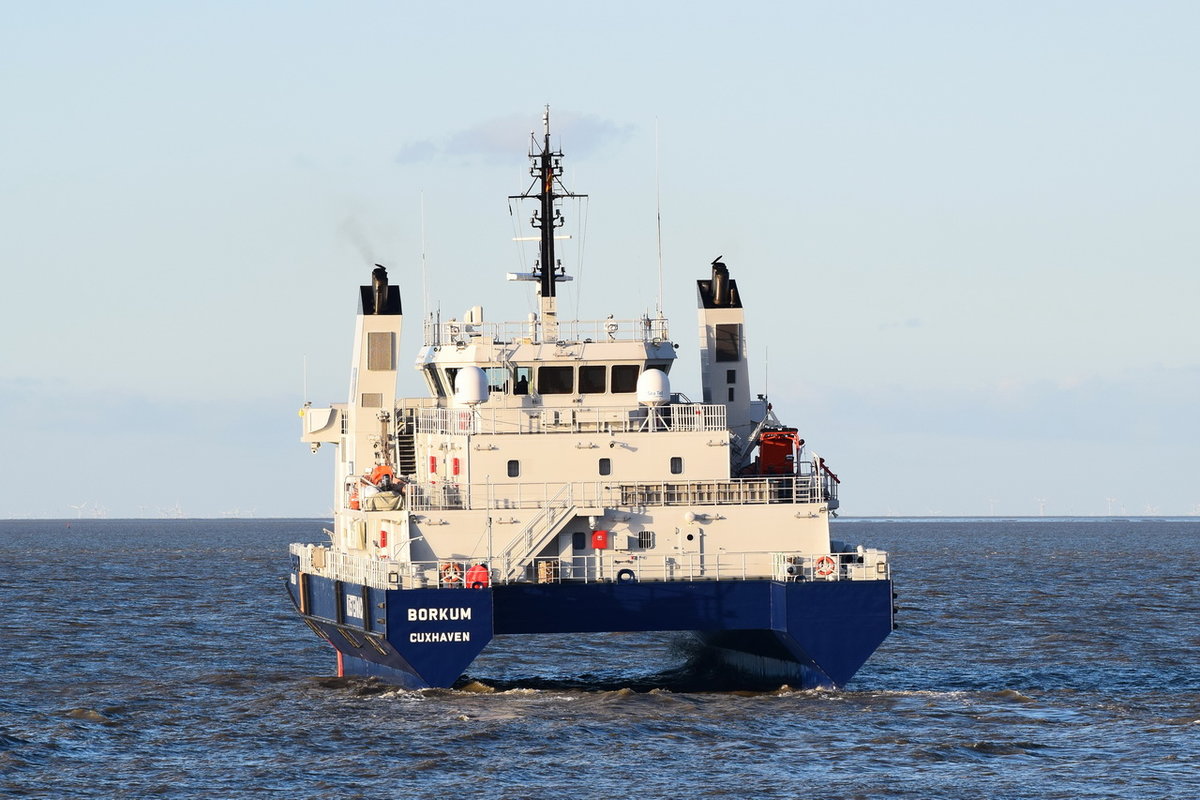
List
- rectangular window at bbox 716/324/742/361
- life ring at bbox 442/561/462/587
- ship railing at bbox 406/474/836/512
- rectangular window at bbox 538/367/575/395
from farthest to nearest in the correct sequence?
rectangular window at bbox 716/324/742/361 → rectangular window at bbox 538/367/575/395 → ship railing at bbox 406/474/836/512 → life ring at bbox 442/561/462/587

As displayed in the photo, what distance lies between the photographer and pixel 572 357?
125ft

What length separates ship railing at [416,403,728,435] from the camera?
121 ft

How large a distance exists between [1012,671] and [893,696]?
6.52m

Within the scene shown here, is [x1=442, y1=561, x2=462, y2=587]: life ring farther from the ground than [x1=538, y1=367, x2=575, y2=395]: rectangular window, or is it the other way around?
[x1=538, y1=367, x2=575, y2=395]: rectangular window

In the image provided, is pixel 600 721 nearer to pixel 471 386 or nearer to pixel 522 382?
pixel 471 386

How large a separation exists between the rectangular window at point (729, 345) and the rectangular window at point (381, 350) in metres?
7.53

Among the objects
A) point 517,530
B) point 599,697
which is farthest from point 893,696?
point 517,530

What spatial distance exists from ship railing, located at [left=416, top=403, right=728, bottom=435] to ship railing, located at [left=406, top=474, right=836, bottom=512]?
3.96 ft

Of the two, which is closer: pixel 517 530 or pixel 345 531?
pixel 517 530

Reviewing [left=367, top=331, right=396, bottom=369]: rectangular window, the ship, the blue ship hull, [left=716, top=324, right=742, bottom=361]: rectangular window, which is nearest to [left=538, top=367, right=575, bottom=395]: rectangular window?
the ship

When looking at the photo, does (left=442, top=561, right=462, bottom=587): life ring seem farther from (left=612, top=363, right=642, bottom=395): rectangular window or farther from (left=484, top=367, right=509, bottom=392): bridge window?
(left=612, top=363, right=642, bottom=395): rectangular window

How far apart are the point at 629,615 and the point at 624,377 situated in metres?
6.37

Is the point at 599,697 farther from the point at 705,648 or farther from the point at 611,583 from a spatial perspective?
the point at 705,648

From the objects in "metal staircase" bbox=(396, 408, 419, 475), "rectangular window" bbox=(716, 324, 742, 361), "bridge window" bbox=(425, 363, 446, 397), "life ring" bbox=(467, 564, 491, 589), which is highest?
"rectangular window" bbox=(716, 324, 742, 361)
